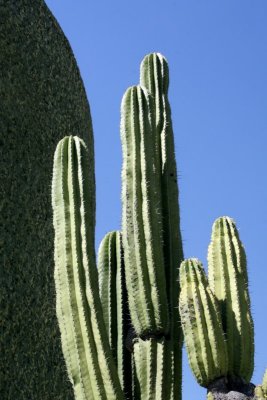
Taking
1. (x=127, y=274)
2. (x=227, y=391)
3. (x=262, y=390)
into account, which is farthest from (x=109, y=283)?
(x=262, y=390)

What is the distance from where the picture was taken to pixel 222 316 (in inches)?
112

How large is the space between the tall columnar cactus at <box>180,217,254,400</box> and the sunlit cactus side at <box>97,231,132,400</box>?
36 cm

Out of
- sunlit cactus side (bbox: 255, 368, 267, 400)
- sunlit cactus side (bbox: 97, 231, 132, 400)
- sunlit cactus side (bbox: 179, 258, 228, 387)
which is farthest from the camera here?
sunlit cactus side (bbox: 97, 231, 132, 400)

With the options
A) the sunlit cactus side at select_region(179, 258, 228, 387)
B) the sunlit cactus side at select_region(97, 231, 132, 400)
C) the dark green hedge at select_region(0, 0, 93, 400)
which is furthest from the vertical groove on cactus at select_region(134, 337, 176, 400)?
the dark green hedge at select_region(0, 0, 93, 400)

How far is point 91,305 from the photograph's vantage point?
9.40ft

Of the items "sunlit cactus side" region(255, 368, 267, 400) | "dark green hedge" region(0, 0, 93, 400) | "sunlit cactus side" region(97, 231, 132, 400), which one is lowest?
"sunlit cactus side" region(255, 368, 267, 400)

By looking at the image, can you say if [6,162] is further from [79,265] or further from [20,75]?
[79,265]

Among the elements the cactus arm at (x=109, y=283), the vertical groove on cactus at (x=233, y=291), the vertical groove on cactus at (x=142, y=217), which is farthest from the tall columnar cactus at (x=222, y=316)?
the cactus arm at (x=109, y=283)

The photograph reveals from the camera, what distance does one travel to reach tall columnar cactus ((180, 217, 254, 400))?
8.81ft

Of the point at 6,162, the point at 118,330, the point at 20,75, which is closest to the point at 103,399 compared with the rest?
the point at 118,330

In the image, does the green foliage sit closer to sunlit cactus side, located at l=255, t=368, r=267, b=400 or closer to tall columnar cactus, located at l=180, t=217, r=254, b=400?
tall columnar cactus, located at l=180, t=217, r=254, b=400

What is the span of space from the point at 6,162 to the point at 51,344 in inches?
37.8

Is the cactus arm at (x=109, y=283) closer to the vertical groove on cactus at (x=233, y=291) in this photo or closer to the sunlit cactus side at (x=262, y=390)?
the vertical groove on cactus at (x=233, y=291)

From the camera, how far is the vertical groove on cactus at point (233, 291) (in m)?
2.77
